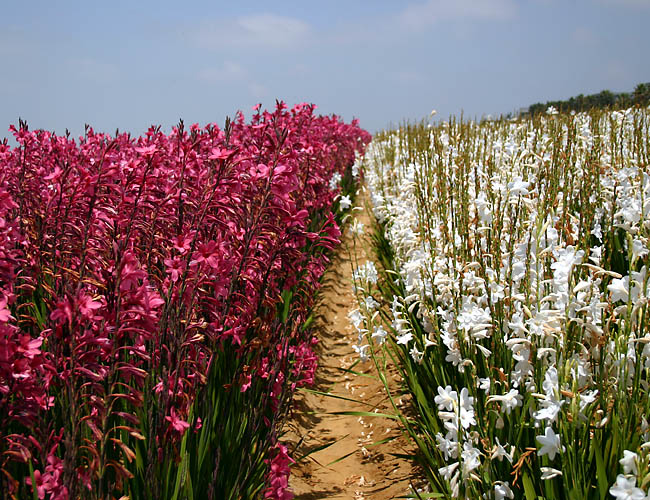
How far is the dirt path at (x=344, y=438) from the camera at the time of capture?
3.22 metres

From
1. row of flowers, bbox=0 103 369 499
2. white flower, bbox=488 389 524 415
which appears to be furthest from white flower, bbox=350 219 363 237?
white flower, bbox=488 389 524 415

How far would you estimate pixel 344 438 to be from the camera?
156 inches

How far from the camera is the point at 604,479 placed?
1813 mm

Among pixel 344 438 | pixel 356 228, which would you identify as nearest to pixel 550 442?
pixel 344 438

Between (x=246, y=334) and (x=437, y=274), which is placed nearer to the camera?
(x=246, y=334)

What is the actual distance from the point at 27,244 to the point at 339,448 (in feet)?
8.28

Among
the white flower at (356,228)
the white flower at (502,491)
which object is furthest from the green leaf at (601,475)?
the white flower at (356,228)

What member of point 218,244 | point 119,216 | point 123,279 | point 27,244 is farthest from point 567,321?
point 27,244

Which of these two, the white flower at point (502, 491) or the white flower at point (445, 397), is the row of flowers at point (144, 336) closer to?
the white flower at point (445, 397)

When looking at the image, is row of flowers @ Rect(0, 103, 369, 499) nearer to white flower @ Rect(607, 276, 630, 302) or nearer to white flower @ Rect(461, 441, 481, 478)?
white flower @ Rect(461, 441, 481, 478)

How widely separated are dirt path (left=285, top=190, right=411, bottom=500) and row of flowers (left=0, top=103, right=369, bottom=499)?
0.86m

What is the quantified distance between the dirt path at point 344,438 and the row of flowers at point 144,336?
0.86 metres

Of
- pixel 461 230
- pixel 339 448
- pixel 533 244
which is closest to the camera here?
pixel 533 244

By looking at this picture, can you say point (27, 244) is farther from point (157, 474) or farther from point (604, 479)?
point (604, 479)
